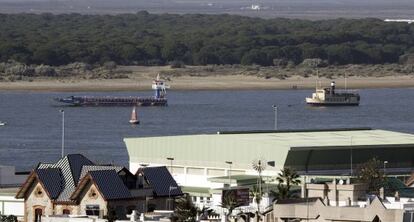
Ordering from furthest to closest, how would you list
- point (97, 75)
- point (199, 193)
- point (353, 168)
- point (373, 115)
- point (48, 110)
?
1. point (97, 75)
2. point (48, 110)
3. point (373, 115)
4. point (353, 168)
5. point (199, 193)

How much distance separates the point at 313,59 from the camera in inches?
7505

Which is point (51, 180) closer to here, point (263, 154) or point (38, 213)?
point (38, 213)

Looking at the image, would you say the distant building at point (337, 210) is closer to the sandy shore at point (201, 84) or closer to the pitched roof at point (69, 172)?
the pitched roof at point (69, 172)

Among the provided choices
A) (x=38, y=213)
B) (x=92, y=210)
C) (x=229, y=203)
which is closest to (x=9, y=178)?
(x=38, y=213)

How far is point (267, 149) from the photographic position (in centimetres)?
5719

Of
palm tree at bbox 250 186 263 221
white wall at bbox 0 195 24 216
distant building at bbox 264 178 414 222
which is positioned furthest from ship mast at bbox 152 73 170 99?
distant building at bbox 264 178 414 222

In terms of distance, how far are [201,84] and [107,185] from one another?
409 ft

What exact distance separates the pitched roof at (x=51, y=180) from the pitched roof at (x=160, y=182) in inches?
55.4

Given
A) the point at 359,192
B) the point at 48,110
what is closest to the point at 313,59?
the point at 48,110

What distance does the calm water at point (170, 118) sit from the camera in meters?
83.2

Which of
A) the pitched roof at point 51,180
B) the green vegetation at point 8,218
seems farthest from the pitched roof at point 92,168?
the green vegetation at point 8,218

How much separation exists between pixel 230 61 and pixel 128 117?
6479 cm

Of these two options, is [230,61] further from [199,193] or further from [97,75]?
[199,193]

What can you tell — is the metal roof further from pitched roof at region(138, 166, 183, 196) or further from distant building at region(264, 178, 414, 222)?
distant building at region(264, 178, 414, 222)
